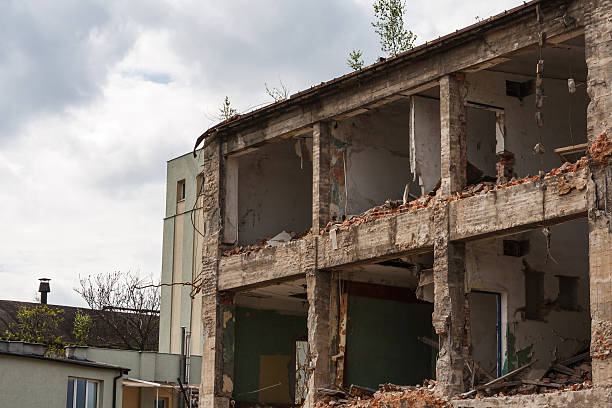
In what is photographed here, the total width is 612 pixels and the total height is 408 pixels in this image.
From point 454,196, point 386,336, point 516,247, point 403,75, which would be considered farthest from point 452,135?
point 386,336

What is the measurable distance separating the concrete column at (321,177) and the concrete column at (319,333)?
41.7 inches

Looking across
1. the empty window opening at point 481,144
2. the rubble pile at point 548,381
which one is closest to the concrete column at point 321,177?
the empty window opening at point 481,144

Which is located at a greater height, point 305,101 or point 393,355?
point 305,101

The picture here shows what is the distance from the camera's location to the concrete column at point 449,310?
65.6ft

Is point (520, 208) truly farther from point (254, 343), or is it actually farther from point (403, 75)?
point (254, 343)

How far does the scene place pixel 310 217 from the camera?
27.8 meters

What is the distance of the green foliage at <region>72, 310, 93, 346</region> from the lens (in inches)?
1909

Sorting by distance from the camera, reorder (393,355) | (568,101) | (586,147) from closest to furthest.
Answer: (586,147) → (568,101) → (393,355)

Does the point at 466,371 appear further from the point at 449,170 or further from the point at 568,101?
the point at 568,101

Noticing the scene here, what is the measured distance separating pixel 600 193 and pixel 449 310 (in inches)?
145

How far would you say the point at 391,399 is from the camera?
20.8 metres

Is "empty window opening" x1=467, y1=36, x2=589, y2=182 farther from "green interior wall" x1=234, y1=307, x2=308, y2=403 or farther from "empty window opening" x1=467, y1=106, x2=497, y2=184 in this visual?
"green interior wall" x1=234, y1=307, x2=308, y2=403

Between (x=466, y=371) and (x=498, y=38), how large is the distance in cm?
596

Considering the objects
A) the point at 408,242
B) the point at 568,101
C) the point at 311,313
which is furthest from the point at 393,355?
the point at 568,101
